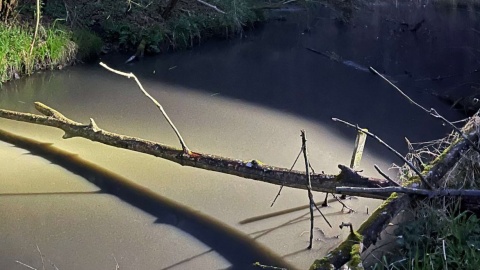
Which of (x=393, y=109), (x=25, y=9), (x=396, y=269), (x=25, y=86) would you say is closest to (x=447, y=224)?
(x=396, y=269)

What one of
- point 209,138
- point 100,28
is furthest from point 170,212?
point 100,28

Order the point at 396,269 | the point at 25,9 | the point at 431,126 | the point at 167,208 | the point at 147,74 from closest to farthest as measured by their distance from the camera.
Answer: the point at 396,269, the point at 167,208, the point at 431,126, the point at 147,74, the point at 25,9

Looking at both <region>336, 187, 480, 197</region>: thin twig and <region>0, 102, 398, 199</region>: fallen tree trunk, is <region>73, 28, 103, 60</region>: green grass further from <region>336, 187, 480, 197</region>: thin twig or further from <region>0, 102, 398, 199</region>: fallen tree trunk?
<region>336, 187, 480, 197</region>: thin twig

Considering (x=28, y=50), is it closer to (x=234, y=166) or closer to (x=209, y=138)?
(x=209, y=138)

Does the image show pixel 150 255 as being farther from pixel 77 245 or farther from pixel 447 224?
pixel 447 224

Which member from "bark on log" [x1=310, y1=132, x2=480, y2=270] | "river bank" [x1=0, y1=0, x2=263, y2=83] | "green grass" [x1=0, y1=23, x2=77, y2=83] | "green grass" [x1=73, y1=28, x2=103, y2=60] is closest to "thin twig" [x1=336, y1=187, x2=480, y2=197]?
"bark on log" [x1=310, y1=132, x2=480, y2=270]

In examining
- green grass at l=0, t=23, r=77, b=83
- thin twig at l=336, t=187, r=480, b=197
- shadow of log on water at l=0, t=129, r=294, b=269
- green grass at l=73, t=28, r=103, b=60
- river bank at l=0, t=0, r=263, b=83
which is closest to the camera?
thin twig at l=336, t=187, r=480, b=197
